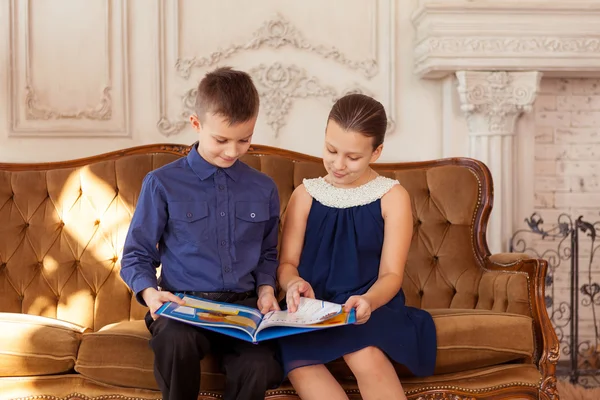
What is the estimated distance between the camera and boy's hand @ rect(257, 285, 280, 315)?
214 cm

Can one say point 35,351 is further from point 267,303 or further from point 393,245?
point 393,245

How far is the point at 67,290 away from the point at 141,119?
98 centimetres

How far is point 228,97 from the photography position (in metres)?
2.11

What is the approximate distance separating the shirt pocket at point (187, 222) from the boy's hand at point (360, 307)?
1.64 feet

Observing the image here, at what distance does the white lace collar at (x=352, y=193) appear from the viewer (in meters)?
2.38

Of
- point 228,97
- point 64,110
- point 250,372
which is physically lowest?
point 250,372

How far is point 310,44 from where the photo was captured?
3.64 meters

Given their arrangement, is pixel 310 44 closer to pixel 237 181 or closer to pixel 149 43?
pixel 149 43

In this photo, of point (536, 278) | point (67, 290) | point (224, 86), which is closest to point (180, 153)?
point (67, 290)

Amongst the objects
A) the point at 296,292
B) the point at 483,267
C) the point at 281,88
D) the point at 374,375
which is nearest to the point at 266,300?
the point at 296,292

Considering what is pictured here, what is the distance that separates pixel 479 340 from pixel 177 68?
2.00 metres

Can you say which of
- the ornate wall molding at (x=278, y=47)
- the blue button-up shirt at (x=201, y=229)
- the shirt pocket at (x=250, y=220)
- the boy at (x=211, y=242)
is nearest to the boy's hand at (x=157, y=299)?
the boy at (x=211, y=242)

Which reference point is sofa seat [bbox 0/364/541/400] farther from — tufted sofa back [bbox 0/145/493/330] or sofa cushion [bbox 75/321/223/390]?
tufted sofa back [bbox 0/145/493/330]

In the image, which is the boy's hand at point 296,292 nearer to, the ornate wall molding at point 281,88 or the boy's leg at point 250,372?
the boy's leg at point 250,372
